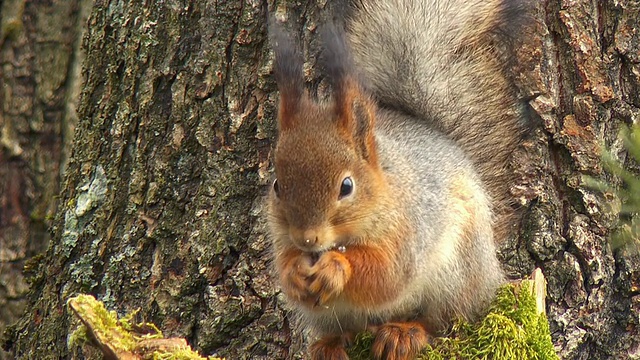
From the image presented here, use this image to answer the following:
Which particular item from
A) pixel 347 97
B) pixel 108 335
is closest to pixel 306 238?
pixel 347 97

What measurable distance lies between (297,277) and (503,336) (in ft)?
1.74

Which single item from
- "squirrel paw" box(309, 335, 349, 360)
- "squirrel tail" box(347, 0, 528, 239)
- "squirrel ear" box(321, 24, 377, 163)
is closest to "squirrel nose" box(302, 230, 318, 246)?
"squirrel ear" box(321, 24, 377, 163)

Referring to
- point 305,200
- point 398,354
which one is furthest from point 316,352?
point 305,200

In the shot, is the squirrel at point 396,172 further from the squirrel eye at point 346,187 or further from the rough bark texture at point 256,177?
the rough bark texture at point 256,177

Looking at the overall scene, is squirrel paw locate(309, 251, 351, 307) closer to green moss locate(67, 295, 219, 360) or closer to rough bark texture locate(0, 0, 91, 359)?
green moss locate(67, 295, 219, 360)

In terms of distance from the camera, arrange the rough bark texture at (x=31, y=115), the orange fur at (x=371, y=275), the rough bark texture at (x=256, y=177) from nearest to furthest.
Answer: the orange fur at (x=371, y=275)
the rough bark texture at (x=256, y=177)
the rough bark texture at (x=31, y=115)

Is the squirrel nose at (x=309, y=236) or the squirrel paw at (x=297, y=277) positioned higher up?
the squirrel nose at (x=309, y=236)

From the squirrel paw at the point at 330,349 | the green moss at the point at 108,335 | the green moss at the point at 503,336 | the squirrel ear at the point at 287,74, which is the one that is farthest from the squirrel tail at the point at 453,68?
the green moss at the point at 108,335

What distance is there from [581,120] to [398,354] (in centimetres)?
89

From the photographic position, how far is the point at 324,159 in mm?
2057

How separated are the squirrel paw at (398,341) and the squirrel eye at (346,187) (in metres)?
0.40

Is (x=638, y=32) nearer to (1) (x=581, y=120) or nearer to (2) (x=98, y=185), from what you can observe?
(1) (x=581, y=120)

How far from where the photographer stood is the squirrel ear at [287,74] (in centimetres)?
208

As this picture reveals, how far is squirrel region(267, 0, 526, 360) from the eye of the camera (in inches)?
81.7
